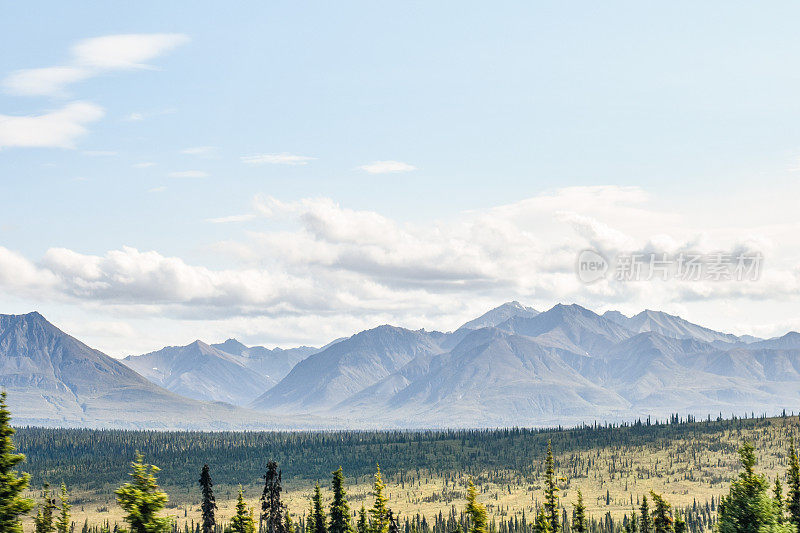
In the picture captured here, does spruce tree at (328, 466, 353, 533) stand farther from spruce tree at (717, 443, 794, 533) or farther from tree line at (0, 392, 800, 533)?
spruce tree at (717, 443, 794, 533)

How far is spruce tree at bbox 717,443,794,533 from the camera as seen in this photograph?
200 feet

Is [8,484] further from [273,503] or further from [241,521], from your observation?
[241,521]

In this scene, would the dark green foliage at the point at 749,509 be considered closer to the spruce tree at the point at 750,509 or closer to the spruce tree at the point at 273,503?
the spruce tree at the point at 750,509

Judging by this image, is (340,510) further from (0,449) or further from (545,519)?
(0,449)

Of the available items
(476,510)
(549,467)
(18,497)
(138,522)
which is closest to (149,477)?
(138,522)

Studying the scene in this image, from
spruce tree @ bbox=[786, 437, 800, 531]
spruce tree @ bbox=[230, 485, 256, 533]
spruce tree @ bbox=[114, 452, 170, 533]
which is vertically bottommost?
spruce tree @ bbox=[230, 485, 256, 533]

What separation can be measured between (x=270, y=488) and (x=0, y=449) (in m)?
45.2

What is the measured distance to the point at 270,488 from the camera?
84062mm

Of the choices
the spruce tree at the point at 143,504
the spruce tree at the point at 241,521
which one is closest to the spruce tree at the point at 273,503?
the spruce tree at the point at 241,521

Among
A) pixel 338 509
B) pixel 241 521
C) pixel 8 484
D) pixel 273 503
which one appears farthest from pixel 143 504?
pixel 241 521

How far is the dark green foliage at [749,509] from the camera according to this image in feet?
200

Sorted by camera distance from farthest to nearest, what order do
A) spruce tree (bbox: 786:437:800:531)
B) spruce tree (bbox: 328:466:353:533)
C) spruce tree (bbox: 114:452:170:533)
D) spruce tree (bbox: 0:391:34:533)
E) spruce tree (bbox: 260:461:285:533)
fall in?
spruce tree (bbox: 260:461:285:533), spruce tree (bbox: 786:437:800:531), spruce tree (bbox: 328:466:353:533), spruce tree (bbox: 114:452:170:533), spruce tree (bbox: 0:391:34:533)

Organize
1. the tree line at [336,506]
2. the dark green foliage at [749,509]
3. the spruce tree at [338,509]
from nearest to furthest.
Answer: the tree line at [336,506]
the dark green foliage at [749,509]
the spruce tree at [338,509]

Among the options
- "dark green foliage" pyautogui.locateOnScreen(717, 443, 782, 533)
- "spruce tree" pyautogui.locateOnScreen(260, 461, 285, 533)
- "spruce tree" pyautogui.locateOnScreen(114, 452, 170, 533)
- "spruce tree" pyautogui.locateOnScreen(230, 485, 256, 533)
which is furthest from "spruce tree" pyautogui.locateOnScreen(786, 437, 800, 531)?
"spruce tree" pyautogui.locateOnScreen(114, 452, 170, 533)
